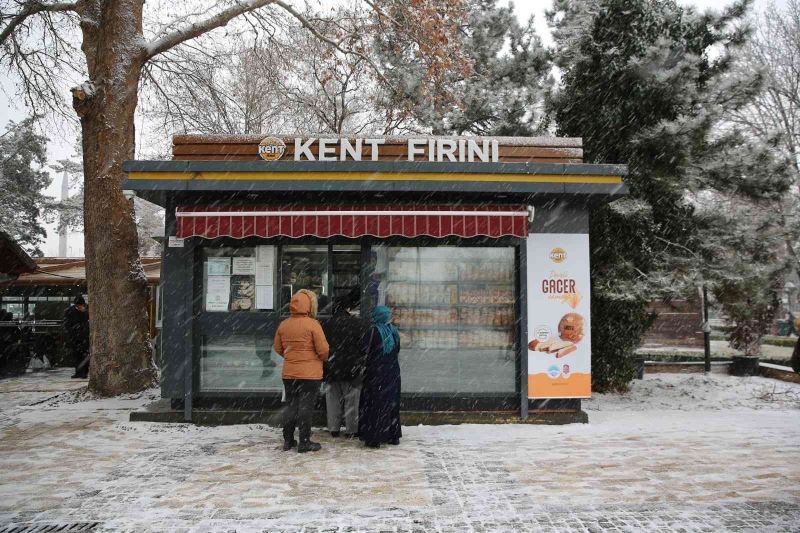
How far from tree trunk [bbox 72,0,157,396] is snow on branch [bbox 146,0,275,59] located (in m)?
0.75

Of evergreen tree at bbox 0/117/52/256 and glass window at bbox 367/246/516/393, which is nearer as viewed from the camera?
glass window at bbox 367/246/516/393

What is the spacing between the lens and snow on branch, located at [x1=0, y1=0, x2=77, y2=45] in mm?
13086

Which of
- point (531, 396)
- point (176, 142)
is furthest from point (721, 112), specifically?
point (176, 142)

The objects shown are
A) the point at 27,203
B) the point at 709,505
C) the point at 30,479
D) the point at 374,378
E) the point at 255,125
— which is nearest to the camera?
the point at 709,505

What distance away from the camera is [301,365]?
7414 mm

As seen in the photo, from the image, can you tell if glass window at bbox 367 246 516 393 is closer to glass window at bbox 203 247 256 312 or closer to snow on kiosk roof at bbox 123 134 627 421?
snow on kiosk roof at bbox 123 134 627 421

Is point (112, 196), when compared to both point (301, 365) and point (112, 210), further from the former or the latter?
point (301, 365)

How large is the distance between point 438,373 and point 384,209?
2.51m

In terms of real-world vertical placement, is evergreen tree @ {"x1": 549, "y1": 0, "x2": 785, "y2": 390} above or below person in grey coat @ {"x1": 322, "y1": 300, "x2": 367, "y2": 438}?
above

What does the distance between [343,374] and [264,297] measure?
6.11 feet

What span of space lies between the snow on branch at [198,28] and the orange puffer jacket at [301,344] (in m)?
8.04

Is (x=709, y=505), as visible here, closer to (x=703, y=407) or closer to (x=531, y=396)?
(x=531, y=396)

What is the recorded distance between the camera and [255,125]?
27328 millimetres

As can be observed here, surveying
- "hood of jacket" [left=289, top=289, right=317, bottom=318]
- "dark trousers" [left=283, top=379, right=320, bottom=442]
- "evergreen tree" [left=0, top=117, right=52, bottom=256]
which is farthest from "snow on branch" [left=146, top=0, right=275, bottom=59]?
"evergreen tree" [left=0, top=117, right=52, bottom=256]
